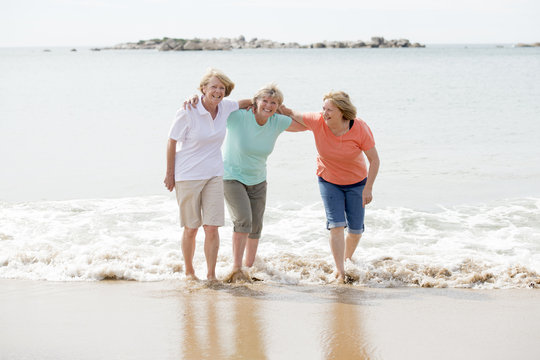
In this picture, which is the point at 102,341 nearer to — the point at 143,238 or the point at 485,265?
the point at 143,238

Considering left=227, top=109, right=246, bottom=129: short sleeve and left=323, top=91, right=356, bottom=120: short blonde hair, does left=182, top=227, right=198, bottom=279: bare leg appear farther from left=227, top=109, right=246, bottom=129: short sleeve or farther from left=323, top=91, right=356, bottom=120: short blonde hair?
left=323, top=91, right=356, bottom=120: short blonde hair

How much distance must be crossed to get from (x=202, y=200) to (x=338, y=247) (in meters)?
1.34

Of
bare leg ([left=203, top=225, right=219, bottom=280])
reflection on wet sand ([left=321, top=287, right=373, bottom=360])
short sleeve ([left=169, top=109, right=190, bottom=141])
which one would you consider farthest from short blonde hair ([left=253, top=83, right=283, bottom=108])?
reflection on wet sand ([left=321, top=287, right=373, bottom=360])

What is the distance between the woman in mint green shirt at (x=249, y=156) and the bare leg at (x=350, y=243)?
94 centimetres

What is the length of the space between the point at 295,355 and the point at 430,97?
23.8 metres

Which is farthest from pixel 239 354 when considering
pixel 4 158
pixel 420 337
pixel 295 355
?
pixel 4 158

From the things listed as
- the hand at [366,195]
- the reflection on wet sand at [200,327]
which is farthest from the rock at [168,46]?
the reflection on wet sand at [200,327]

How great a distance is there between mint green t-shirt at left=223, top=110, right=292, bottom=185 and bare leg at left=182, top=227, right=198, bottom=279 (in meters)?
0.58

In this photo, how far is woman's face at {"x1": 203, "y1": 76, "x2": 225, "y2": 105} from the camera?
17.0 feet

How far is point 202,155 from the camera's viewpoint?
5.27 meters

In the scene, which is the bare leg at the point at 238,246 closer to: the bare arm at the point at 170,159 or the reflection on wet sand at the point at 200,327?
the reflection on wet sand at the point at 200,327

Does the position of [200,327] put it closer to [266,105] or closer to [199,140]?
[199,140]

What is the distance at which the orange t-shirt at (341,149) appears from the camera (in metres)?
5.46

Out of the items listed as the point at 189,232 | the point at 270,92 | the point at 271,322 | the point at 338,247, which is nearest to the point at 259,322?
the point at 271,322
